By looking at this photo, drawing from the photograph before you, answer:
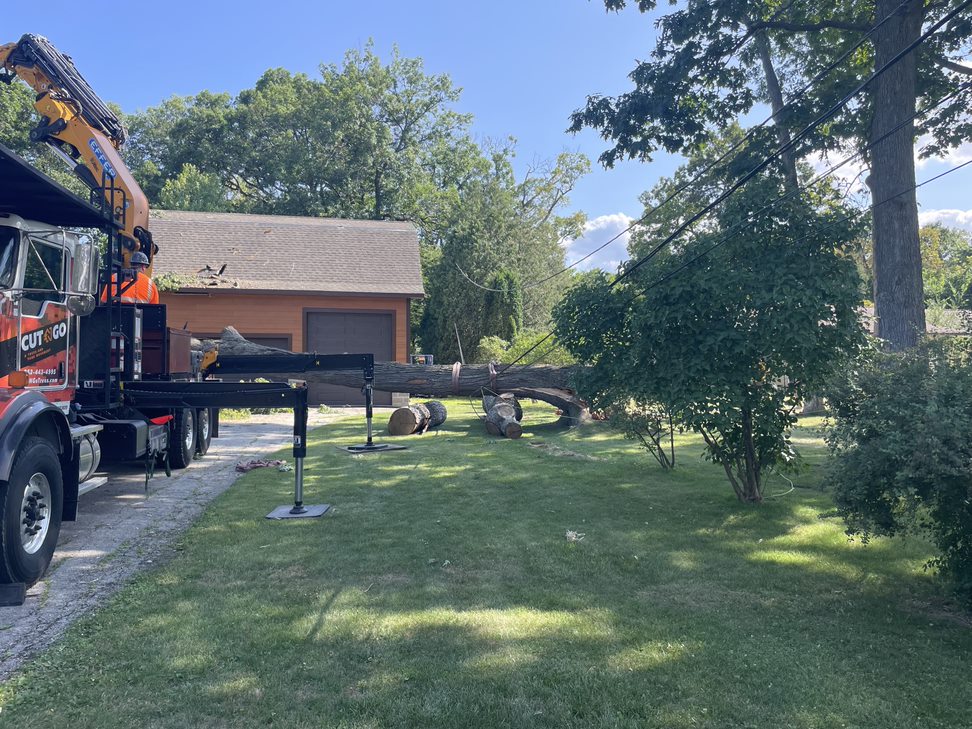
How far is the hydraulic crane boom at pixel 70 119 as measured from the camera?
8375 millimetres

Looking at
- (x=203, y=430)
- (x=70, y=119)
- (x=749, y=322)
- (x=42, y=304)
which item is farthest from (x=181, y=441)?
(x=749, y=322)

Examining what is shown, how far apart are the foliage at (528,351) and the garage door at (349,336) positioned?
3.69 metres

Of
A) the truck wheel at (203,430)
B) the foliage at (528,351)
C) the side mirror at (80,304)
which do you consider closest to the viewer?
the side mirror at (80,304)

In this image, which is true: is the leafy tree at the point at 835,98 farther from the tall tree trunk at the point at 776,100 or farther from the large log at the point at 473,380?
the large log at the point at 473,380

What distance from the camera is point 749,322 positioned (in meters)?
6.89

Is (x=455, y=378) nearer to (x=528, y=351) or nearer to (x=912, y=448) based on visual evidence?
(x=528, y=351)

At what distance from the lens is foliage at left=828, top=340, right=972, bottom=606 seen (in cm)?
398

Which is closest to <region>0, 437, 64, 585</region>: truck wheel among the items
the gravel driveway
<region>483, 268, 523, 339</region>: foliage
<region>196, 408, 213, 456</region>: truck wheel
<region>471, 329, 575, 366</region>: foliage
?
the gravel driveway

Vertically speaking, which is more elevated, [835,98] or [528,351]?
[835,98]

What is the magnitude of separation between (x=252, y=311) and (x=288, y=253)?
2.98 meters

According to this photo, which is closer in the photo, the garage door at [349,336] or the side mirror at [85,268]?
the side mirror at [85,268]

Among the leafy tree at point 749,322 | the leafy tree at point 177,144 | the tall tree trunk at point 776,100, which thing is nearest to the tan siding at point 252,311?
the tall tree trunk at point 776,100

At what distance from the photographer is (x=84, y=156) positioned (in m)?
8.72

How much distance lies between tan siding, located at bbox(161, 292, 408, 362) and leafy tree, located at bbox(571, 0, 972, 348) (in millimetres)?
10608
